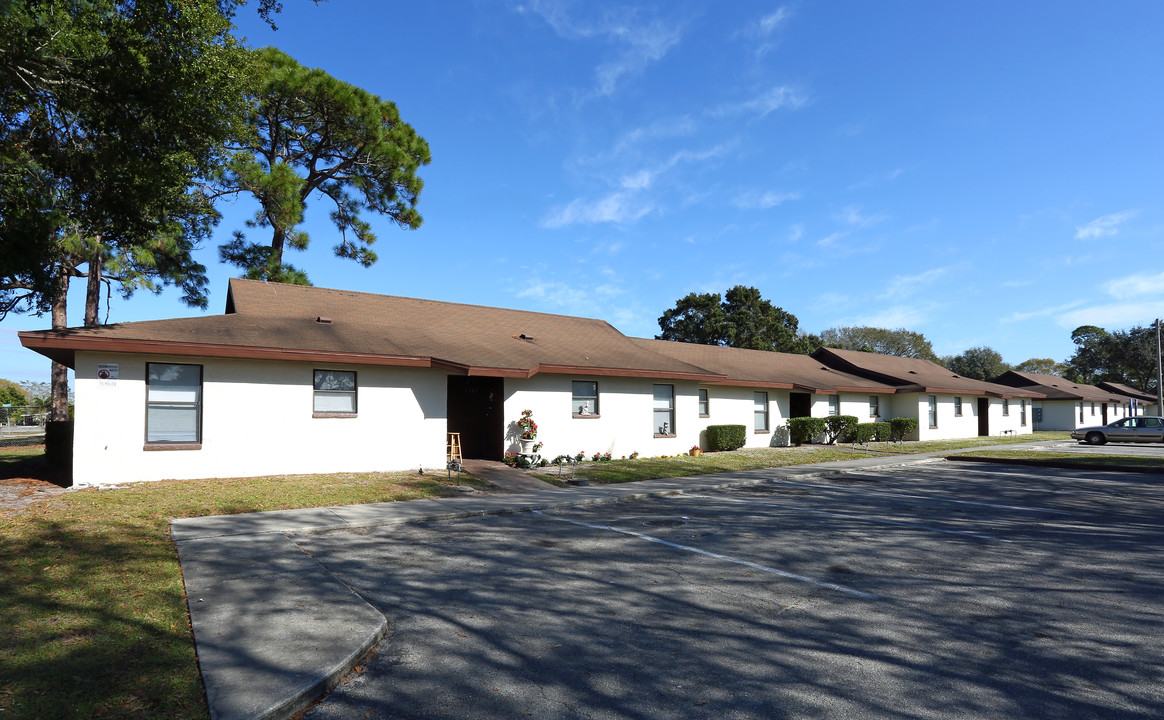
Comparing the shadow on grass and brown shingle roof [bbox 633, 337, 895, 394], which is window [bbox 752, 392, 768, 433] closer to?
brown shingle roof [bbox 633, 337, 895, 394]

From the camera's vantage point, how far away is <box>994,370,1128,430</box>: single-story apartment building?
4769 cm

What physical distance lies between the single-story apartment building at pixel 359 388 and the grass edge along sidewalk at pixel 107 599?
58.9 inches

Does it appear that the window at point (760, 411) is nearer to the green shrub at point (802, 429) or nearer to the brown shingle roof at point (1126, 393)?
the green shrub at point (802, 429)

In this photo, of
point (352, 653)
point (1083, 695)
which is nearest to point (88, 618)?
point (352, 653)

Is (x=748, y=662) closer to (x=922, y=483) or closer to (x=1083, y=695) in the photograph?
(x=1083, y=695)

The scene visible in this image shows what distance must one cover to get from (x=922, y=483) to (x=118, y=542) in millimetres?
16401

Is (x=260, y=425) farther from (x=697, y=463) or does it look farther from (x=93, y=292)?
(x=93, y=292)

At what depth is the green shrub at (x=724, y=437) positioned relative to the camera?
2314 centimetres

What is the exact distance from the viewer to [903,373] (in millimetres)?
36125

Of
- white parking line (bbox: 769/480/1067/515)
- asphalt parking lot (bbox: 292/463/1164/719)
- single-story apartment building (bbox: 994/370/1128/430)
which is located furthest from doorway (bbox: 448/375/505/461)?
single-story apartment building (bbox: 994/370/1128/430)

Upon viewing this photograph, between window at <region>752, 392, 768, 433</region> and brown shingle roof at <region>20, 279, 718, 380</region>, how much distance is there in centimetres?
538

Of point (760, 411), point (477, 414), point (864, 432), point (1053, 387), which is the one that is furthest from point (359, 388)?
point (1053, 387)

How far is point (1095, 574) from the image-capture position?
271 inches

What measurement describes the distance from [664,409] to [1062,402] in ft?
148
